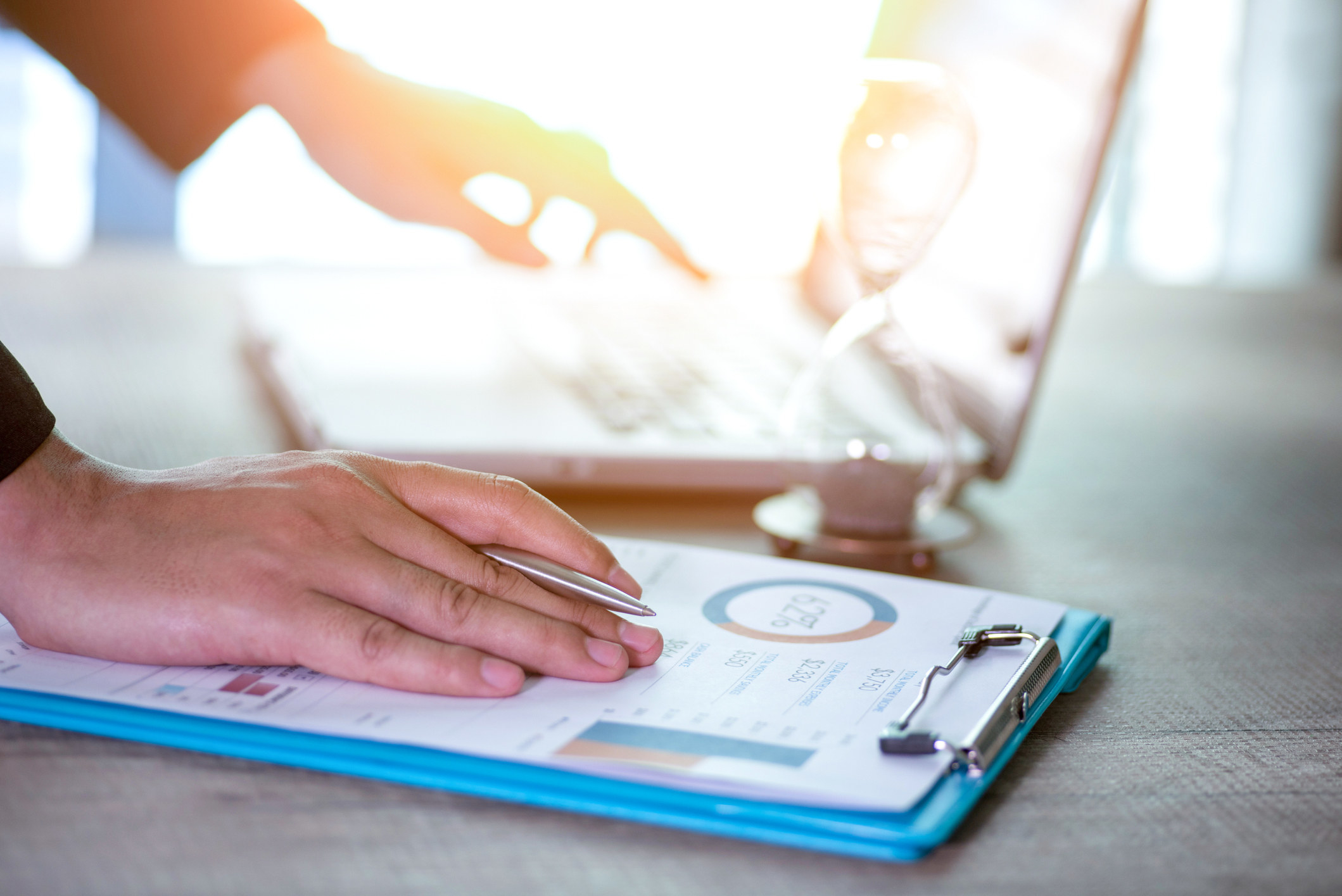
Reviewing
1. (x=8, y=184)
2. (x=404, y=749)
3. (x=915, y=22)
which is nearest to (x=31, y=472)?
(x=404, y=749)

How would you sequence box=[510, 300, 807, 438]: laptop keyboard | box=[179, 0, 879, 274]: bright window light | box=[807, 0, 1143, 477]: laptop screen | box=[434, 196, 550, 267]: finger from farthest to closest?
1. box=[179, 0, 879, 274]: bright window light
2. box=[434, 196, 550, 267]: finger
3. box=[510, 300, 807, 438]: laptop keyboard
4. box=[807, 0, 1143, 477]: laptop screen

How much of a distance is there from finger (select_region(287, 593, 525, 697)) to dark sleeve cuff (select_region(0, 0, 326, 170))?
84cm

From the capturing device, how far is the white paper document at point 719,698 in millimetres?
387

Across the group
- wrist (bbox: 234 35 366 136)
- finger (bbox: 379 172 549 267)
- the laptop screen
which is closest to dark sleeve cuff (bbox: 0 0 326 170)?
wrist (bbox: 234 35 366 136)

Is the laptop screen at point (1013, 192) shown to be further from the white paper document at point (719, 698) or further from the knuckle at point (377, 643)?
the knuckle at point (377, 643)

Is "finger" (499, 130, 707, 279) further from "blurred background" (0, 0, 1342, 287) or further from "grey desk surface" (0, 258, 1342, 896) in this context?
"blurred background" (0, 0, 1342, 287)

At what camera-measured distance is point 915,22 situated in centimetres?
109

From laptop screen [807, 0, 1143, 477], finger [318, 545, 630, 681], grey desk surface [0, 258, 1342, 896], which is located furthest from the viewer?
laptop screen [807, 0, 1143, 477]

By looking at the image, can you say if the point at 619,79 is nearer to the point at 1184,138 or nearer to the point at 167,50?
the point at 1184,138

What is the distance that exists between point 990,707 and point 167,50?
1037 millimetres

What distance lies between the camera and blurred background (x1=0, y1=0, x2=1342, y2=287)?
4.82m

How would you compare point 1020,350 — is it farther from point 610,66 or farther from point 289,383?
point 610,66

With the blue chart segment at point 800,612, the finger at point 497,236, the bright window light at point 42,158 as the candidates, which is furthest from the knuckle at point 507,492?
the bright window light at point 42,158

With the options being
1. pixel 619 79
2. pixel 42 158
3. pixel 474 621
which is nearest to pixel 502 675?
pixel 474 621
